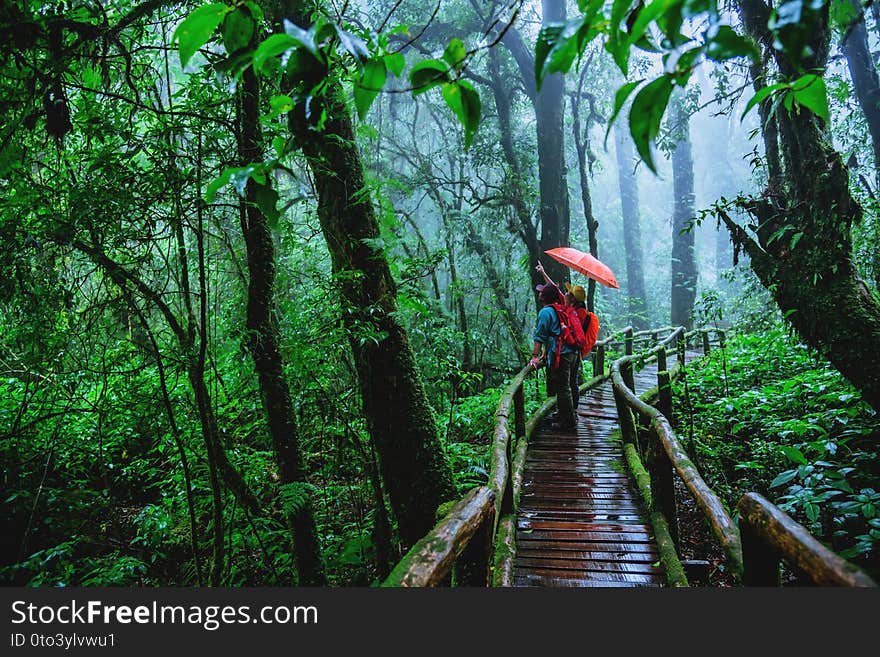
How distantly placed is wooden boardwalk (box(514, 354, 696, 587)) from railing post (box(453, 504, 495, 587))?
2.85ft

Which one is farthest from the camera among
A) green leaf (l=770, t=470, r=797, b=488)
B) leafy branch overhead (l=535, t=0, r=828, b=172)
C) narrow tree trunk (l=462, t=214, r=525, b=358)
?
narrow tree trunk (l=462, t=214, r=525, b=358)

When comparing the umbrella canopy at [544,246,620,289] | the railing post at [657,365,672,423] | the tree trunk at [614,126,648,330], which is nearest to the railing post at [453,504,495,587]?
the railing post at [657,365,672,423]

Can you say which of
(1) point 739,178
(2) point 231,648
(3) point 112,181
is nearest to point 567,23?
(2) point 231,648

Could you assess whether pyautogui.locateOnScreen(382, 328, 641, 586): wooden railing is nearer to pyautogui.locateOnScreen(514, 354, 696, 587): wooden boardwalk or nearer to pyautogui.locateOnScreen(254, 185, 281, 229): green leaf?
pyautogui.locateOnScreen(514, 354, 696, 587): wooden boardwalk

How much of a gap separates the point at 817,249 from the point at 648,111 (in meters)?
5.55

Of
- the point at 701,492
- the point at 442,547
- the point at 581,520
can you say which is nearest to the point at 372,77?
the point at 442,547

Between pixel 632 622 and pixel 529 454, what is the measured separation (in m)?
4.54

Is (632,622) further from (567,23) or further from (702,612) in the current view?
(567,23)

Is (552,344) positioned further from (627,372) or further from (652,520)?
(627,372)

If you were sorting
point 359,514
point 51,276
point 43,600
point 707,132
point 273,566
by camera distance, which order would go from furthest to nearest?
1. point 707,132
2. point 359,514
3. point 273,566
4. point 51,276
5. point 43,600

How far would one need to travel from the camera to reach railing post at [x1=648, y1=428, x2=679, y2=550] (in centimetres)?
438

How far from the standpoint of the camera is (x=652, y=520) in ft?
14.8

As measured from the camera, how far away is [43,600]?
2.25 metres

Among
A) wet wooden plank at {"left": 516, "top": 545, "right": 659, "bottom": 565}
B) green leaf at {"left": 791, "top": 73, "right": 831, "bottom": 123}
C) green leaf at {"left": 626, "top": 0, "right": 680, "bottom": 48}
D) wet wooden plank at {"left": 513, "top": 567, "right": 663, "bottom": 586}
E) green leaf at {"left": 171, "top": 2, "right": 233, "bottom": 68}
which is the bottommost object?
wet wooden plank at {"left": 513, "top": 567, "right": 663, "bottom": 586}
